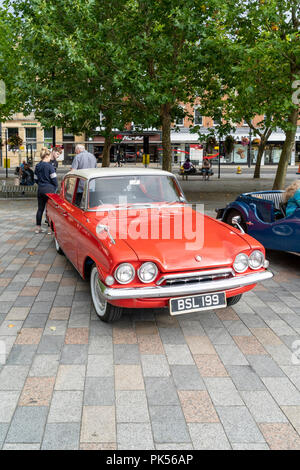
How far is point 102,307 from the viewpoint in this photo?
4.62 metres

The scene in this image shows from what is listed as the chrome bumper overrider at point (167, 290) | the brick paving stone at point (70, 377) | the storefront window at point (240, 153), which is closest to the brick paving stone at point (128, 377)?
the brick paving stone at point (70, 377)

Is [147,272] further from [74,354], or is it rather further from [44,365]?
[44,365]

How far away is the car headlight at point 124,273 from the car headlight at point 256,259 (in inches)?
49.9

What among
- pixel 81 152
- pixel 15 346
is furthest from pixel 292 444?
pixel 81 152

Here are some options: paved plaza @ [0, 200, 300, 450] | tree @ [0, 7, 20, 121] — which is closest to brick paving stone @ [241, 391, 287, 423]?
paved plaza @ [0, 200, 300, 450]

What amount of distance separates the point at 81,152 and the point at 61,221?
3.92 m

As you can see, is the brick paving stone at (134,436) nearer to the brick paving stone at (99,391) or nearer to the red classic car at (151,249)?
the brick paving stone at (99,391)

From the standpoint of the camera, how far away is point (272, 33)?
13.5 metres

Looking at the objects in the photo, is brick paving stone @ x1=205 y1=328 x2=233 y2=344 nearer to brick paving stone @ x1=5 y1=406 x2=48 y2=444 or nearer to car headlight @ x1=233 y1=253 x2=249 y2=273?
car headlight @ x1=233 y1=253 x2=249 y2=273

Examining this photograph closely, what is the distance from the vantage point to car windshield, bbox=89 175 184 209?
5355mm

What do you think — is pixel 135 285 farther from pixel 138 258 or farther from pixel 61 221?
pixel 61 221

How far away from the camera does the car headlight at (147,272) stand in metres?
3.99

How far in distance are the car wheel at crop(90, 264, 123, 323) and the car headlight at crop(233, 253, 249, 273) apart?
1.23m

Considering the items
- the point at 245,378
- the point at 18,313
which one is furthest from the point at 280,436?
the point at 18,313
